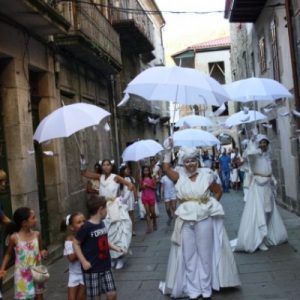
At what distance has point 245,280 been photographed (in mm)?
6719

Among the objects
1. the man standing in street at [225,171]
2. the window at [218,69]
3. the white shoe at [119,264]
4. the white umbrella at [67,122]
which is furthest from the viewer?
the window at [218,69]

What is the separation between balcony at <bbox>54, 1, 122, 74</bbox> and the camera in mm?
11062

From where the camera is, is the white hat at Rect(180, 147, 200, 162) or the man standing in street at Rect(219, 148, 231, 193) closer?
the white hat at Rect(180, 147, 200, 162)

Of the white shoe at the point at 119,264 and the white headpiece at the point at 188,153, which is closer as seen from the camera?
the white headpiece at the point at 188,153

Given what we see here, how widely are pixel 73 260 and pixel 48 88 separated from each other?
5.52 m

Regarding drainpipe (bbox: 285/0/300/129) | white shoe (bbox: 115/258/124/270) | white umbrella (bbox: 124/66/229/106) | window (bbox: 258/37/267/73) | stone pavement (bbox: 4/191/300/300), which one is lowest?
stone pavement (bbox: 4/191/300/300)

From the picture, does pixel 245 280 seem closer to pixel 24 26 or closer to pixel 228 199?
pixel 24 26

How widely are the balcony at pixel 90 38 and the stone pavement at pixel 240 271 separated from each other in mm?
4175

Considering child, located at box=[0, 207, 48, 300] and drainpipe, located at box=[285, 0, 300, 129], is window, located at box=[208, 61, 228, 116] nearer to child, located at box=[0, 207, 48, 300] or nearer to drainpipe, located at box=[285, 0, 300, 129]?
drainpipe, located at box=[285, 0, 300, 129]

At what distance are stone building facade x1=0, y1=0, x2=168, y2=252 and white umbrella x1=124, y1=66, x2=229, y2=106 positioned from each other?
1193mm

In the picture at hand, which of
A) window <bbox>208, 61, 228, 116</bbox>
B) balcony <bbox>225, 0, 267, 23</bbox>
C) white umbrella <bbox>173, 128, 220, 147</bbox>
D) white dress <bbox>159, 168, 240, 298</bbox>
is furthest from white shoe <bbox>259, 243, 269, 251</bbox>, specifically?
window <bbox>208, 61, 228, 116</bbox>

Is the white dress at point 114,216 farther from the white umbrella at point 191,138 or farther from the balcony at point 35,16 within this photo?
the white umbrella at point 191,138

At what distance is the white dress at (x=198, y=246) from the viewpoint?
5.91m

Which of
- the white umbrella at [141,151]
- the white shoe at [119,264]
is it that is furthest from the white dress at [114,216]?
the white umbrella at [141,151]
